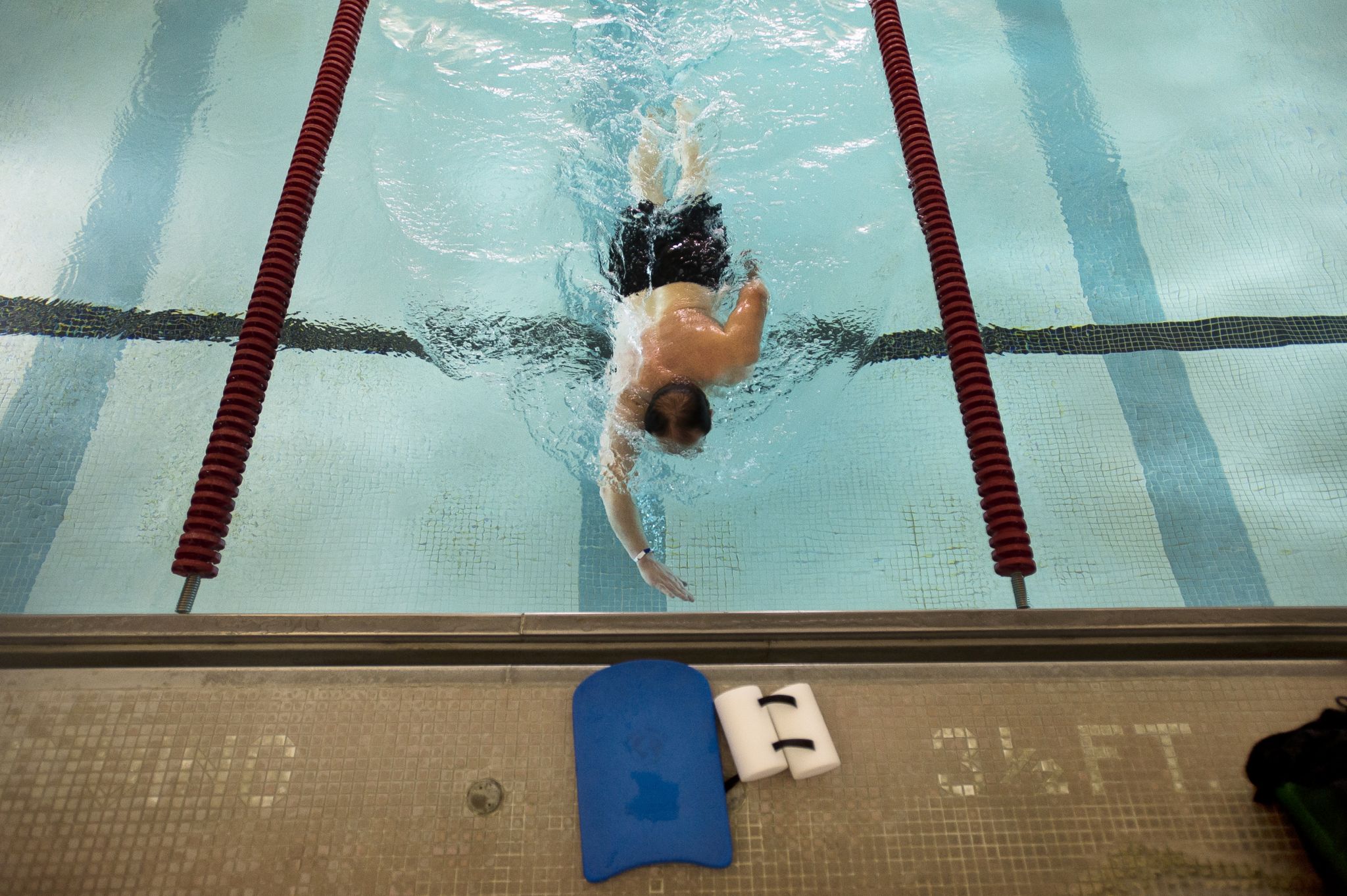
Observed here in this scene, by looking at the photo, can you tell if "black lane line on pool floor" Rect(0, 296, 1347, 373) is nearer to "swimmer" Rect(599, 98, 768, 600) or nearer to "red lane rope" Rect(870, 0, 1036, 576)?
"swimmer" Rect(599, 98, 768, 600)

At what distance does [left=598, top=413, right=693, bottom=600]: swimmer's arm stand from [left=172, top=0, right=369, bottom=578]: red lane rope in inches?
42.8

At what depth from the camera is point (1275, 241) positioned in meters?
3.38

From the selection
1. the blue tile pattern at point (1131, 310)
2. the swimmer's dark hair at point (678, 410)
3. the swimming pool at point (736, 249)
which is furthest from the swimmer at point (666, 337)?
the blue tile pattern at point (1131, 310)

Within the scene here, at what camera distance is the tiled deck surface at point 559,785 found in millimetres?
1242

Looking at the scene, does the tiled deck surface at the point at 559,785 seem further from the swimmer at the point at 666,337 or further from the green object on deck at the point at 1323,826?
the swimmer at the point at 666,337

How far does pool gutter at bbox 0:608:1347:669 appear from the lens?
4.62 ft

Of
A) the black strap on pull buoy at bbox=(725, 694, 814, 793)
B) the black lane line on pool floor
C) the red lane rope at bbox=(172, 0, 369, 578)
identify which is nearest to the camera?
the black strap on pull buoy at bbox=(725, 694, 814, 793)

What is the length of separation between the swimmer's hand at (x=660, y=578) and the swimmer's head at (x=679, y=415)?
444 mm

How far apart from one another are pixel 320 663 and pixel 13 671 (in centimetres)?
55

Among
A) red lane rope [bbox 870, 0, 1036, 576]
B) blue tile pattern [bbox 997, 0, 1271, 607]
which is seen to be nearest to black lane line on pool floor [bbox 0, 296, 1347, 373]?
blue tile pattern [bbox 997, 0, 1271, 607]

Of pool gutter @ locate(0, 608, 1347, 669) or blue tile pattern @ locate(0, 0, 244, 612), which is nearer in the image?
pool gutter @ locate(0, 608, 1347, 669)

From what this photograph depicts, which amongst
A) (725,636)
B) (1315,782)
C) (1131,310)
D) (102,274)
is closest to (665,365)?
(725,636)

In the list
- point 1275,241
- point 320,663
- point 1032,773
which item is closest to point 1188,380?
point 1275,241

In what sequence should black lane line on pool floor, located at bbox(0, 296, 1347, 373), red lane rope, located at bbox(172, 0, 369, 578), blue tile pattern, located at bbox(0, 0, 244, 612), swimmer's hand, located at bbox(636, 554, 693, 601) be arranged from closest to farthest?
red lane rope, located at bbox(172, 0, 369, 578) → swimmer's hand, located at bbox(636, 554, 693, 601) → blue tile pattern, located at bbox(0, 0, 244, 612) → black lane line on pool floor, located at bbox(0, 296, 1347, 373)
